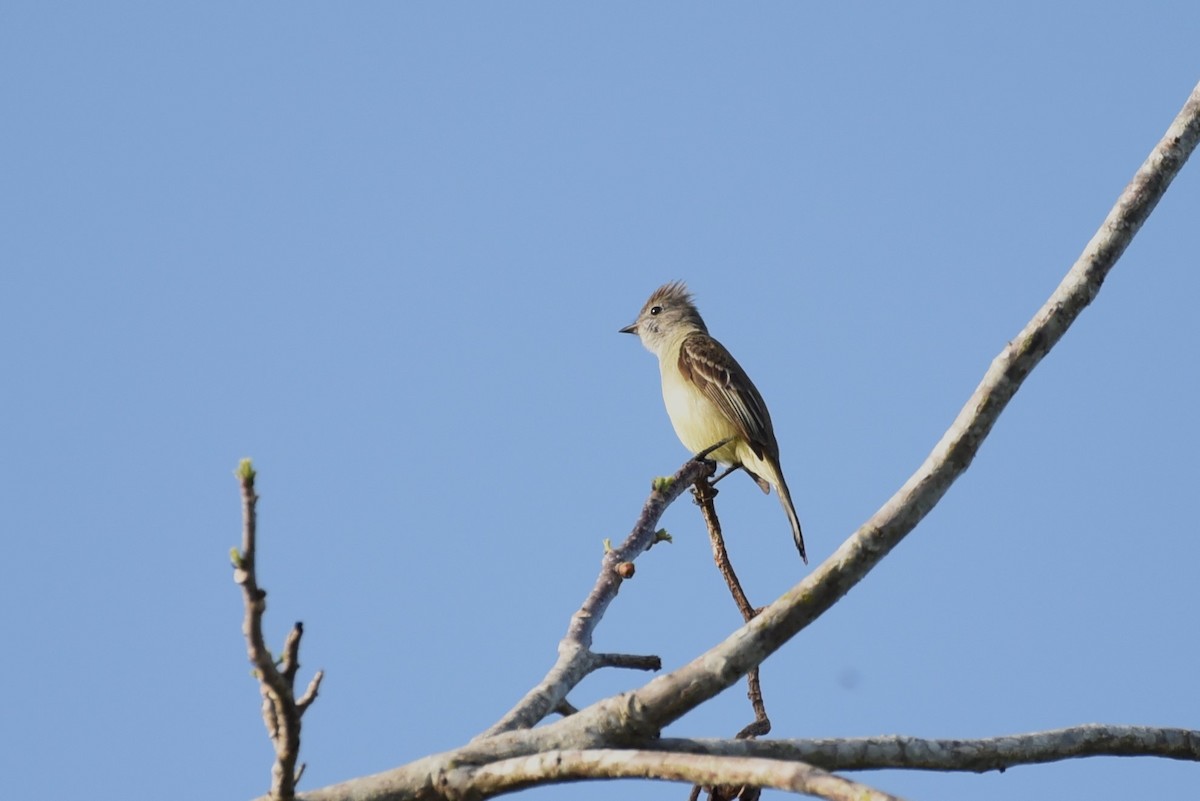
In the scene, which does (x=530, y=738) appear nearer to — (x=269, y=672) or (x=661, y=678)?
(x=661, y=678)

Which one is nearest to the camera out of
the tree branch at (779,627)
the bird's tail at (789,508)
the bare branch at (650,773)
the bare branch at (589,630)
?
the bare branch at (650,773)

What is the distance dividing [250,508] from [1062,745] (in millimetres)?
2546

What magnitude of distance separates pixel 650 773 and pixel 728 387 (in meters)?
8.20

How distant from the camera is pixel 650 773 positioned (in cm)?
329

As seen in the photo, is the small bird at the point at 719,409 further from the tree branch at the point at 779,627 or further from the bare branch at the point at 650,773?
the bare branch at the point at 650,773

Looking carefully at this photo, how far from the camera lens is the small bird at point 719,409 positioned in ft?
35.4

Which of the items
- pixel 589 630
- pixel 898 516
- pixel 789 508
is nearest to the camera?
pixel 898 516

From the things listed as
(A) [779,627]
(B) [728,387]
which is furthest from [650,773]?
(B) [728,387]

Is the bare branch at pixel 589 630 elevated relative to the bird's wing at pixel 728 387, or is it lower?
lower

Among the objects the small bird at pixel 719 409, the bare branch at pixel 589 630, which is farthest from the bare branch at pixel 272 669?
the small bird at pixel 719 409

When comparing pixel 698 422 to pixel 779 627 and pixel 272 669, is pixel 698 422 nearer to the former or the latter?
pixel 779 627

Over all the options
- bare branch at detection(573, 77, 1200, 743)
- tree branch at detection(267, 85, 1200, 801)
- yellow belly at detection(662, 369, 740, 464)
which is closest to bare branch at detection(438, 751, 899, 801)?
tree branch at detection(267, 85, 1200, 801)

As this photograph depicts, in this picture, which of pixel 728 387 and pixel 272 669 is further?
pixel 728 387

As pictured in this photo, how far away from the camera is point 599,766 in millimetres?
3387
